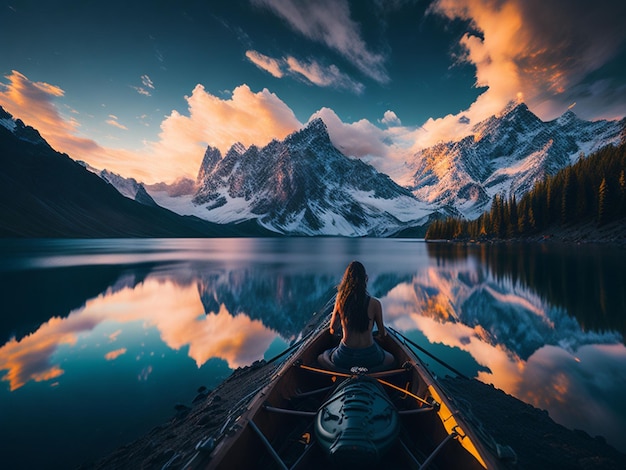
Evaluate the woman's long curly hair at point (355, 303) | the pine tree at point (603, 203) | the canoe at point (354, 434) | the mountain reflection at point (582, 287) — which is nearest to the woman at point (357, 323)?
the woman's long curly hair at point (355, 303)

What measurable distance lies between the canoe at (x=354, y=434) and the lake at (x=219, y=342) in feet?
16.0

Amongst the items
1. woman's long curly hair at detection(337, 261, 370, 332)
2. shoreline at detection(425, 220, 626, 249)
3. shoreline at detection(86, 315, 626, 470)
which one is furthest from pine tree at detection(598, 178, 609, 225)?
woman's long curly hair at detection(337, 261, 370, 332)

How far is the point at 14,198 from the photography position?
5763 inches

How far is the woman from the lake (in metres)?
5.67

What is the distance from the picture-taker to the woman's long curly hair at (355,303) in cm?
618

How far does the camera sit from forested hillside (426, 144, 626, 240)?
205 ft

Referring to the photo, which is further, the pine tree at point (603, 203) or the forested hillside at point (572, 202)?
A: the forested hillside at point (572, 202)

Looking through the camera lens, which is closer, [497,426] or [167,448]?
[167,448]

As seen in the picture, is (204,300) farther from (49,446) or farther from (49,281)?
(49,281)

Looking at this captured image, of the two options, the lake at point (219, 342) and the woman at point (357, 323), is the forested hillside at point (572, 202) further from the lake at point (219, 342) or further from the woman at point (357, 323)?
the woman at point (357, 323)

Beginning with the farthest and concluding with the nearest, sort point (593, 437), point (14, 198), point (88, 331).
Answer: point (14, 198) → point (88, 331) → point (593, 437)

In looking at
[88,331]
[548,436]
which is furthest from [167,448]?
[88,331]

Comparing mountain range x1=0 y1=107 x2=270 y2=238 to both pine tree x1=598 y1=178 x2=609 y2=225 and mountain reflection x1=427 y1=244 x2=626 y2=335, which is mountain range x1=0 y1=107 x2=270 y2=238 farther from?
pine tree x1=598 y1=178 x2=609 y2=225

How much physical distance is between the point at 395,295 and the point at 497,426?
1893 cm
